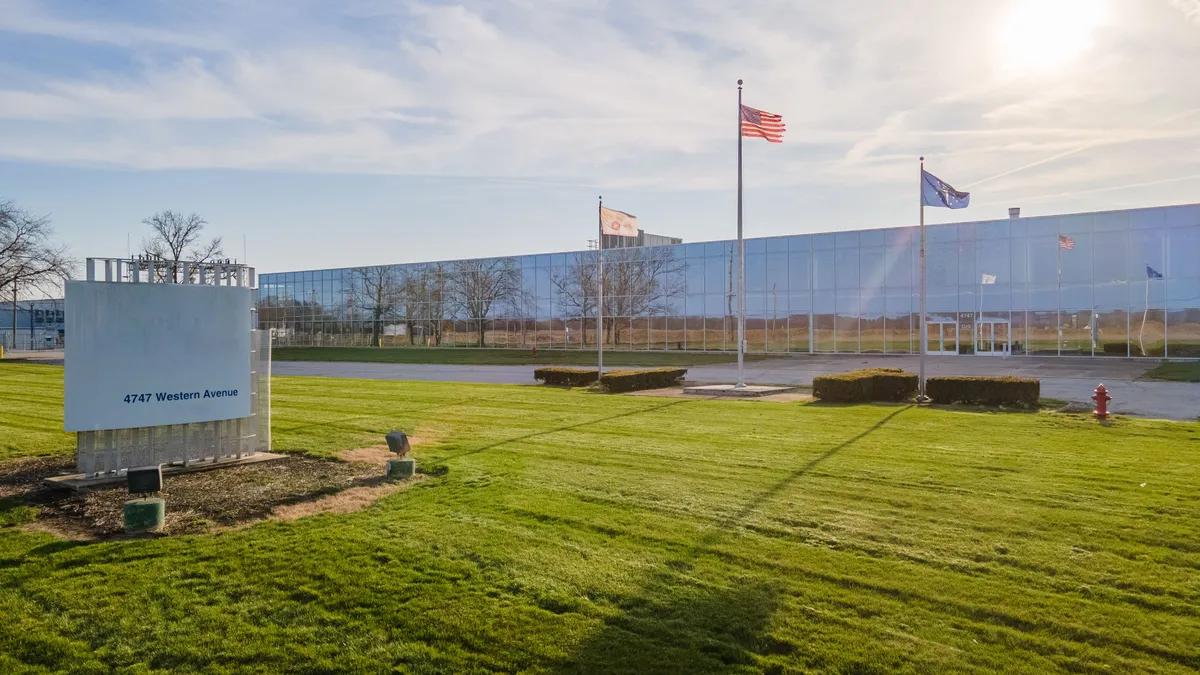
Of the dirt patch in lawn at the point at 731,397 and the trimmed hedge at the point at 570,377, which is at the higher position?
the trimmed hedge at the point at 570,377

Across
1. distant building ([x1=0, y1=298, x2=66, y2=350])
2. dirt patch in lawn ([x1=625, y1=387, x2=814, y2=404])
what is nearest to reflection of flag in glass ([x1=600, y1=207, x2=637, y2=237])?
dirt patch in lawn ([x1=625, y1=387, x2=814, y2=404])

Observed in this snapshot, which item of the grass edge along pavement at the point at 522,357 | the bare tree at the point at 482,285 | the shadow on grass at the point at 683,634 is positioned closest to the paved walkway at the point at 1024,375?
the grass edge along pavement at the point at 522,357

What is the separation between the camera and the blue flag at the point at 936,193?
19578 mm

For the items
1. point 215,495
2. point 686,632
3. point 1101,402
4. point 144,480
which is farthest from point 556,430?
point 1101,402

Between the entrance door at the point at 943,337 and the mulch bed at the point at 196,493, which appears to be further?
the entrance door at the point at 943,337

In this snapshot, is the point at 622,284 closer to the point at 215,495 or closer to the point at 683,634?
the point at 215,495

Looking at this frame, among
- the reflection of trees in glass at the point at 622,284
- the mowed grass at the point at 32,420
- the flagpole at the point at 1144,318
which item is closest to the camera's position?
the mowed grass at the point at 32,420

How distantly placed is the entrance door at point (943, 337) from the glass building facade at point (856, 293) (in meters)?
0.07

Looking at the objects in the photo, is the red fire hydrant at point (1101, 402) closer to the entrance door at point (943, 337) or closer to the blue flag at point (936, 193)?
the blue flag at point (936, 193)

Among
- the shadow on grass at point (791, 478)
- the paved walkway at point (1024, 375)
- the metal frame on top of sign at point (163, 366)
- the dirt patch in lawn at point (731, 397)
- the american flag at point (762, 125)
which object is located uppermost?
the american flag at point (762, 125)

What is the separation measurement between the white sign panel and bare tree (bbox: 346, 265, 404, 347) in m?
57.8

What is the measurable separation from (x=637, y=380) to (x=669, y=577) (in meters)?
18.8

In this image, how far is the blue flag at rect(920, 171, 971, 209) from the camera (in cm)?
1958

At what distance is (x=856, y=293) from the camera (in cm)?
4606
